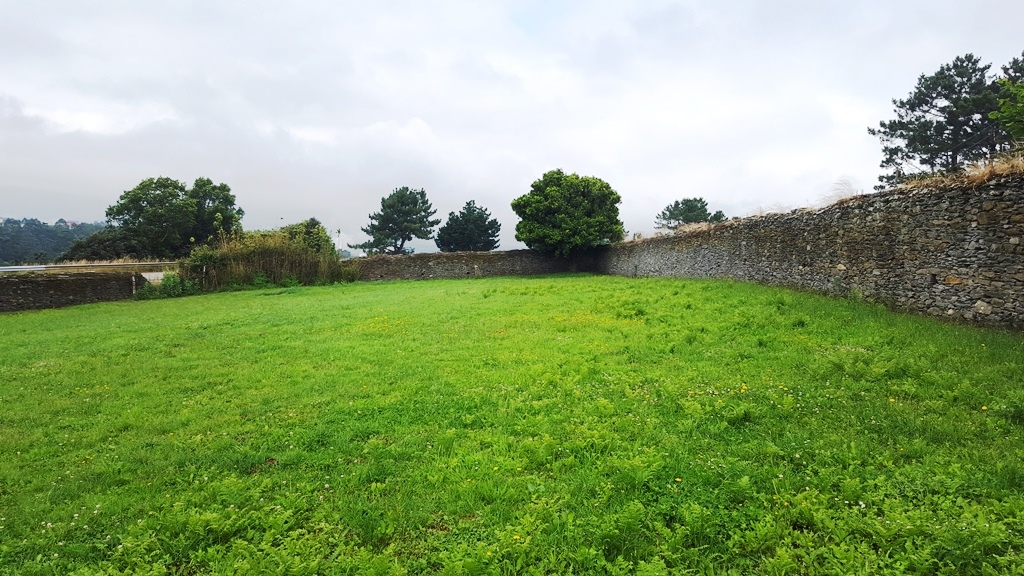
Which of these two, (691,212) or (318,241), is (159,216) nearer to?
(318,241)

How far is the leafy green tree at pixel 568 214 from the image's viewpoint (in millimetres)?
28922

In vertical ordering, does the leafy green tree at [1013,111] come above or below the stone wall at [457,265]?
above

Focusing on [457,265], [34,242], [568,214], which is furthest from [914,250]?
[34,242]

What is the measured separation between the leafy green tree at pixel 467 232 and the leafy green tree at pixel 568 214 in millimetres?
22300

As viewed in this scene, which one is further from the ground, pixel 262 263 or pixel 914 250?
pixel 262 263

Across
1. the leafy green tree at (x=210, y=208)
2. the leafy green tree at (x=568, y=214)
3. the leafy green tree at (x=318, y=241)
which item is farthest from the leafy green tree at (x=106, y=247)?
the leafy green tree at (x=568, y=214)

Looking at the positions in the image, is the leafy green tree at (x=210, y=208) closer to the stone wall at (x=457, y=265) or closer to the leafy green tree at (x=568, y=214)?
the stone wall at (x=457, y=265)

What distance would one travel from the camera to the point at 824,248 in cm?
1109

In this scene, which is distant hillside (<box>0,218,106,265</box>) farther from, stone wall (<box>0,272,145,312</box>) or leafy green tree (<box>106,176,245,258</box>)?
stone wall (<box>0,272,145,312</box>)

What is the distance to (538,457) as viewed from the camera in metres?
3.94

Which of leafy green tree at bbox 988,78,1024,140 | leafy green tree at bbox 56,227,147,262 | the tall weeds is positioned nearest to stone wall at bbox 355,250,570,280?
the tall weeds

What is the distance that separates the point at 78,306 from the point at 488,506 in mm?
23043

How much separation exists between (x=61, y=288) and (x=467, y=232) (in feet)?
119

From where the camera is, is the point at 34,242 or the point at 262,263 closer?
the point at 262,263
